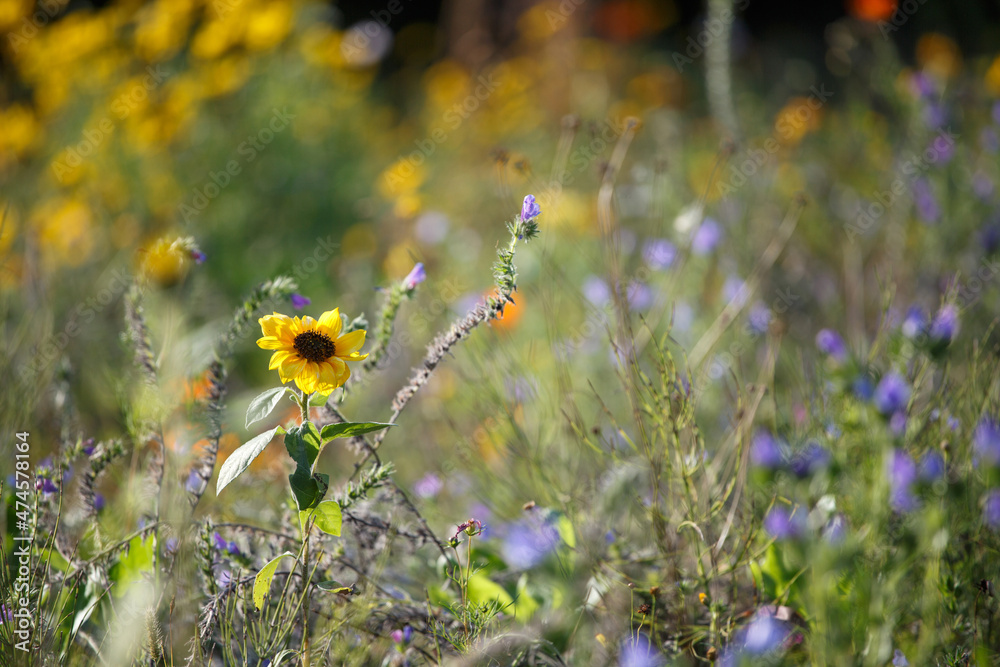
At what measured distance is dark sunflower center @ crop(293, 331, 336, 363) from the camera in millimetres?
715

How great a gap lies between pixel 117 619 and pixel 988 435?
3.53ft

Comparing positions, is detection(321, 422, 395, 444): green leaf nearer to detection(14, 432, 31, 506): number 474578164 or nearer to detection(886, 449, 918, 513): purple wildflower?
detection(14, 432, 31, 506): number 474578164

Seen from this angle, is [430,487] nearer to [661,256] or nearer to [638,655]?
[638,655]

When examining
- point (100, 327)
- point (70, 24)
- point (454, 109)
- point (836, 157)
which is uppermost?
point (70, 24)

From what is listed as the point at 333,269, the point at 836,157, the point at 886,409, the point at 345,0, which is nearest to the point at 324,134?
the point at 333,269

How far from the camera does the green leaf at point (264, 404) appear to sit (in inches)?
27.2

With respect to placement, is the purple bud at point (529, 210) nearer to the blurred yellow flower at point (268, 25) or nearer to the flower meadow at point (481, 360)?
the flower meadow at point (481, 360)

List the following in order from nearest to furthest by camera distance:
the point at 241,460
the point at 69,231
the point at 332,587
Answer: the point at 241,460
the point at 332,587
the point at 69,231

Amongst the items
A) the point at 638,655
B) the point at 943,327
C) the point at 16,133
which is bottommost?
the point at 638,655

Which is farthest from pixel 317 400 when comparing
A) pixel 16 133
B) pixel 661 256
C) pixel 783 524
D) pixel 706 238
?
pixel 16 133

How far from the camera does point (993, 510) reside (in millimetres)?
877

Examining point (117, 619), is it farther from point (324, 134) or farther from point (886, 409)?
point (324, 134)

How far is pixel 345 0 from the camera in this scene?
6.06m

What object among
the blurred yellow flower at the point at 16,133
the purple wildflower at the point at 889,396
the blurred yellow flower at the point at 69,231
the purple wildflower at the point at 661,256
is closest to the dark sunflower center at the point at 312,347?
the purple wildflower at the point at 889,396
